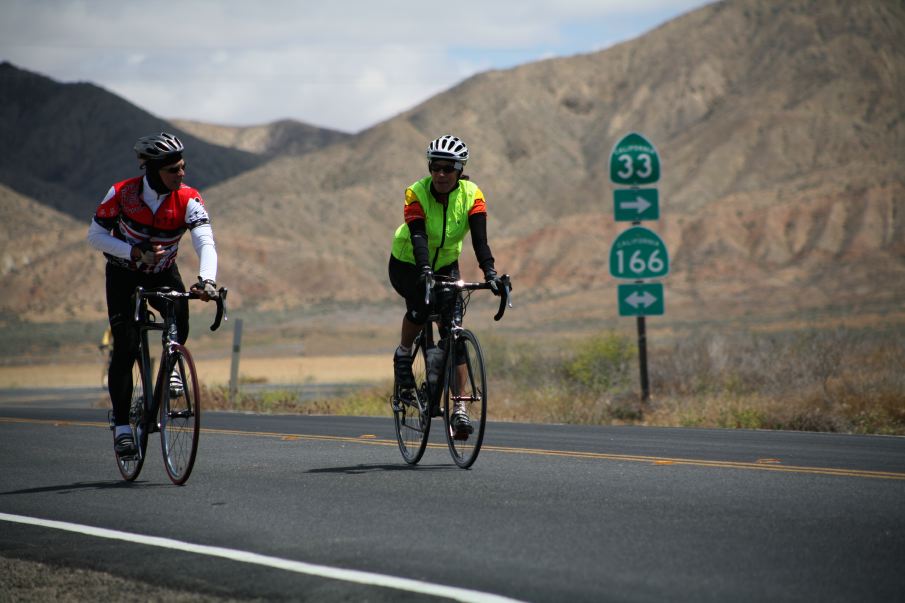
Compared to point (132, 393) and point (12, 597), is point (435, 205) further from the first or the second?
point (12, 597)

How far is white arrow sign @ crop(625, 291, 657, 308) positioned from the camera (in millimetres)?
17828

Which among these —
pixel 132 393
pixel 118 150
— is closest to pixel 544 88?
pixel 118 150

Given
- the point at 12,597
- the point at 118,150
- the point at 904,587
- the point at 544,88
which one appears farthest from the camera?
the point at 118,150

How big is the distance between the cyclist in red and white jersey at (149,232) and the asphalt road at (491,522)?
4.32 ft

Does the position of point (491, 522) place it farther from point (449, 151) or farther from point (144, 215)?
point (144, 215)

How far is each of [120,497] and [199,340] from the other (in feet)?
192

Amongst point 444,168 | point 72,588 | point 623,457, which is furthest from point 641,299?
point 72,588

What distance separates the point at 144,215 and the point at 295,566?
3601 millimetres

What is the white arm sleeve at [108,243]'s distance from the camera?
8703mm

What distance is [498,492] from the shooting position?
27.3 ft

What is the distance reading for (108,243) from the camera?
874 cm

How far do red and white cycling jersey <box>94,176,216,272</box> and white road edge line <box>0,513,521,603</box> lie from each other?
2.15m

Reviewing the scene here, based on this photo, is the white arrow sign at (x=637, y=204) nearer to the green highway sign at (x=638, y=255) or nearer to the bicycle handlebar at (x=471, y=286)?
the green highway sign at (x=638, y=255)

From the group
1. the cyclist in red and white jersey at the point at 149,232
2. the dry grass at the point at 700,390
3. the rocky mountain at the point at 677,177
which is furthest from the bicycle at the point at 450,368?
the rocky mountain at the point at 677,177
